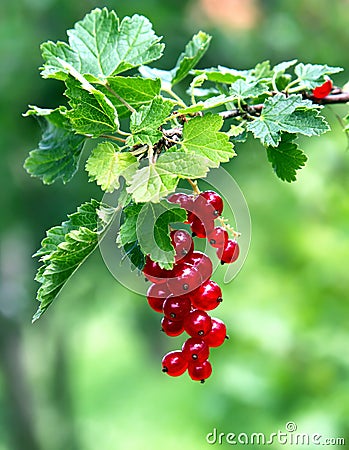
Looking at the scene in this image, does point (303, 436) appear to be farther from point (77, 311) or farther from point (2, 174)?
point (77, 311)

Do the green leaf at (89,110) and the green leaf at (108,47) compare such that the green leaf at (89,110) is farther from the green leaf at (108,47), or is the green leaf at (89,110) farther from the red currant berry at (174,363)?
the red currant berry at (174,363)

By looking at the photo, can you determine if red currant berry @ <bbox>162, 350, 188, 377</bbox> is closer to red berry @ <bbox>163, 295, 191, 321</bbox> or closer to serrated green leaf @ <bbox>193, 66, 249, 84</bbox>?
red berry @ <bbox>163, 295, 191, 321</bbox>

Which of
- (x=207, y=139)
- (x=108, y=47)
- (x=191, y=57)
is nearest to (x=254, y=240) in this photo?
(x=191, y=57)

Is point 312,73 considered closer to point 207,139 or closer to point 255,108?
point 255,108

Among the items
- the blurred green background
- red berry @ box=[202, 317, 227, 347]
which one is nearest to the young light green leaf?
red berry @ box=[202, 317, 227, 347]

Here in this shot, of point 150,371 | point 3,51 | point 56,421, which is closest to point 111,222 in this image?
point 3,51

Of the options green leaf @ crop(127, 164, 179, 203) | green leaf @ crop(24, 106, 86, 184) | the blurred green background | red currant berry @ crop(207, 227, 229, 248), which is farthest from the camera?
the blurred green background

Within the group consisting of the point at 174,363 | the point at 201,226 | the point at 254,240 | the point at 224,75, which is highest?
the point at 254,240
